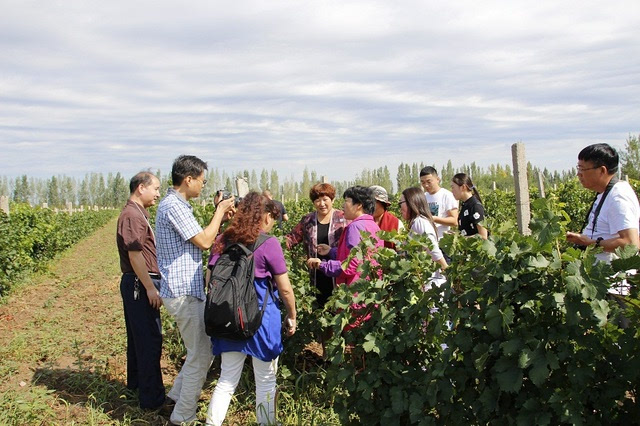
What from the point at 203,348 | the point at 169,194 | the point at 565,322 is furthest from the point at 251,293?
the point at 565,322

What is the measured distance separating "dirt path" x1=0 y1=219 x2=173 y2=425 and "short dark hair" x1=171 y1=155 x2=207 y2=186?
1911 mm

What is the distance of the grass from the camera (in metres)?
4.14

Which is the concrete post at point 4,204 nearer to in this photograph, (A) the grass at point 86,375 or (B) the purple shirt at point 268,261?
(A) the grass at point 86,375

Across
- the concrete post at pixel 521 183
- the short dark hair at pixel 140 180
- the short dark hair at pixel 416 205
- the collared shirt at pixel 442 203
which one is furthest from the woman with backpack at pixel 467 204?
the short dark hair at pixel 140 180

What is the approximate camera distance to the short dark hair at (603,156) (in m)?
3.47

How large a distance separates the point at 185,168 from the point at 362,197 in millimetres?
1400

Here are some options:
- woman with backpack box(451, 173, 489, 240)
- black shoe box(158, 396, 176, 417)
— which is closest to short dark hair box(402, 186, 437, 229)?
woman with backpack box(451, 173, 489, 240)

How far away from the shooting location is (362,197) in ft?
13.8

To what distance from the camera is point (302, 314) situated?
4680mm

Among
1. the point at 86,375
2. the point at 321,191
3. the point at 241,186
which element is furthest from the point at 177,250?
the point at 86,375

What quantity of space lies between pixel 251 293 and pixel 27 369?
3232 millimetres

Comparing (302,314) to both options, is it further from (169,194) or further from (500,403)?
(500,403)

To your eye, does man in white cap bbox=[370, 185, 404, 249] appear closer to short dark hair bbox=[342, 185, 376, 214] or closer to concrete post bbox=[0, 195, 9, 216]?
short dark hair bbox=[342, 185, 376, 214]

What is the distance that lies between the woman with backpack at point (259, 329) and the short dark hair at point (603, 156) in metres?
2.19
